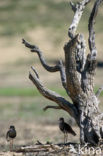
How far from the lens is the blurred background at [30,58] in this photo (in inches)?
909

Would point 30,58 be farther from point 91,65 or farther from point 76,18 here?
point 91,65

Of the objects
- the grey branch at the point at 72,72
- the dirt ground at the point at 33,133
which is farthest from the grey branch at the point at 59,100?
the dirt ground at the point at 33,133

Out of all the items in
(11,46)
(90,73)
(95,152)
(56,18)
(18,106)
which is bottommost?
(95,152)

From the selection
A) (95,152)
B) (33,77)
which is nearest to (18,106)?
(33,77)

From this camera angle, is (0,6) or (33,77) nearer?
(33,77)

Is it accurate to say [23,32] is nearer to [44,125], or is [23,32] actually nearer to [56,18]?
[56,18]

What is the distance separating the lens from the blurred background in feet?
75.7

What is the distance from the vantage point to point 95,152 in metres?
11.2

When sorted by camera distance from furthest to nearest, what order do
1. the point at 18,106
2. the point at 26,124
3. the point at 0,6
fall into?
1. the point at 0,6
2. the point at 18,106
3. the point at 26,124

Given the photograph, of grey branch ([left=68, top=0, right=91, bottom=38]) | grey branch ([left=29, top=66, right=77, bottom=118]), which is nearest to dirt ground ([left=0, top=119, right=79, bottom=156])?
grey branch ([left=29, top=66, right=77, bottom=118])

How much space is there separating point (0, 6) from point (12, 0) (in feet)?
7.94

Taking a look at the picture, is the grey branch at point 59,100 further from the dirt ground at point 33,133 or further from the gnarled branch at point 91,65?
the dirt ground at point 33,133

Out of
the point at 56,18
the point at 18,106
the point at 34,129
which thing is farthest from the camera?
the point at 56,18

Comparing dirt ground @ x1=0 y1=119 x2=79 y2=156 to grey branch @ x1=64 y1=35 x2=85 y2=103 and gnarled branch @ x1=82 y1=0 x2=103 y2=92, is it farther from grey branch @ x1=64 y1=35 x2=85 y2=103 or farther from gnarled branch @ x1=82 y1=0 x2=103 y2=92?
gnarled branch @ x1=82 y1=0 x2=103 y2=92
